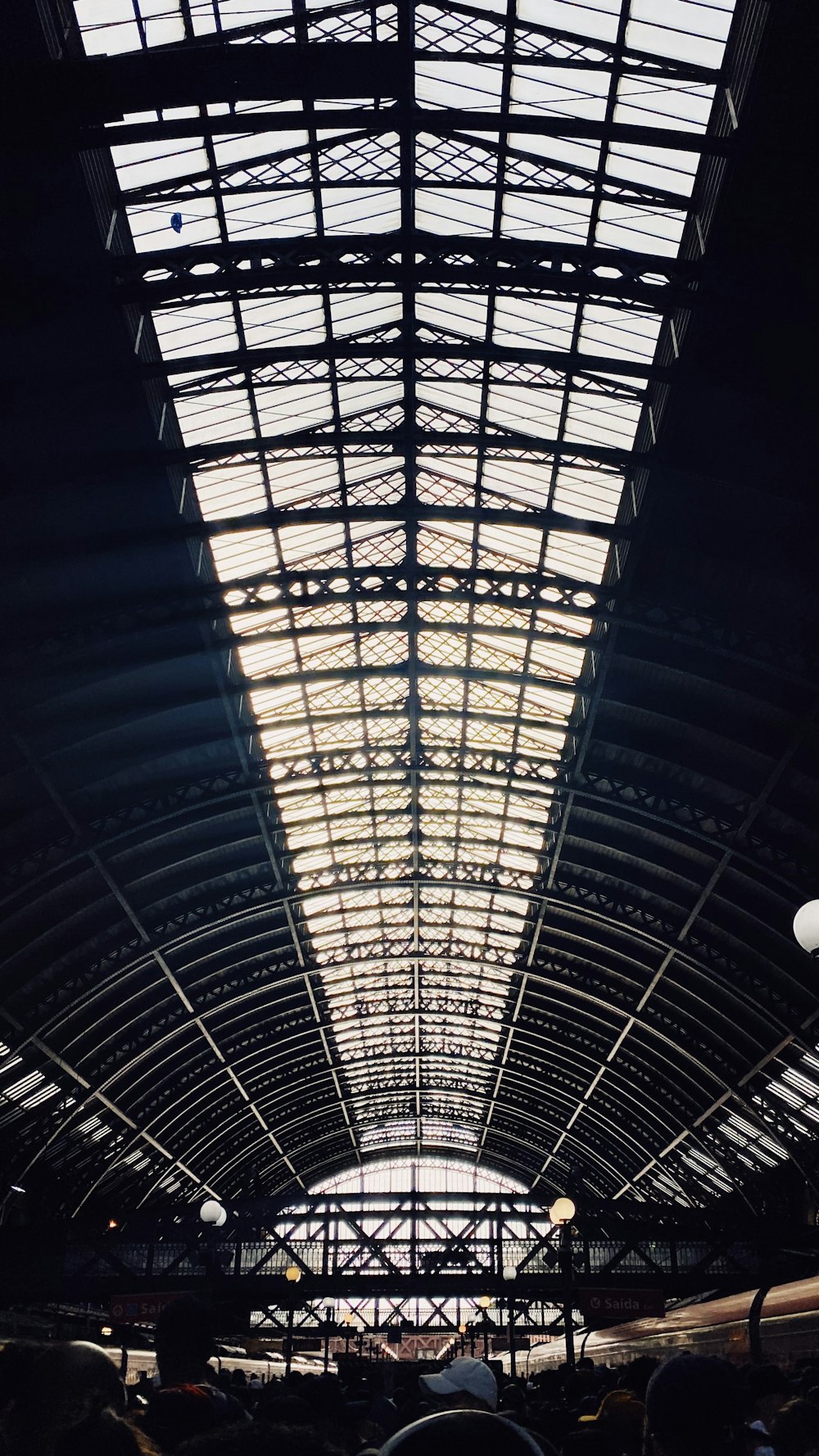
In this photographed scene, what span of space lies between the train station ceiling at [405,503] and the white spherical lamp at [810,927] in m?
10.6

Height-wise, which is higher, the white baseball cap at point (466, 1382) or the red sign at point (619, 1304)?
the white baseball cap at point (466, 1382)

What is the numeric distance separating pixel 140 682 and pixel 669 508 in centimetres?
1415

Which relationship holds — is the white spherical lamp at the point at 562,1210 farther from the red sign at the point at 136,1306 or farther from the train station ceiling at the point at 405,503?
the red sign at the point at 136,1306

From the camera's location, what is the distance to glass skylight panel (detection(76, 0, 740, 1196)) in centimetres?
1628

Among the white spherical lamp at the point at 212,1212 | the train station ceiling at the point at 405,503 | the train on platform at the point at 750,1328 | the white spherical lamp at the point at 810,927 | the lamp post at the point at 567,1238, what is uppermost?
the train station ceiling at the point at 405,503

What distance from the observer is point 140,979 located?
41062 mm

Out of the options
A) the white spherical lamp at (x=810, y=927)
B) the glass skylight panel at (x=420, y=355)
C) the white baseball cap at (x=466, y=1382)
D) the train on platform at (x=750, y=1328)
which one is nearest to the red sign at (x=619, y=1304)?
the train on platform at (x=750, y=1328)

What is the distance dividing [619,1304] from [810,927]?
2474 cm

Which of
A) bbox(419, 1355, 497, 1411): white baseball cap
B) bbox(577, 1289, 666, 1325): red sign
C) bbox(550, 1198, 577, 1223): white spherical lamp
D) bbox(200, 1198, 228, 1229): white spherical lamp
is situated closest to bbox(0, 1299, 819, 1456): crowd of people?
bbox(419, 1355, 497, 1411): white baseball cap

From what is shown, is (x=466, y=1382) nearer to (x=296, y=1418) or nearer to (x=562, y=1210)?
(x=296, y=1418)

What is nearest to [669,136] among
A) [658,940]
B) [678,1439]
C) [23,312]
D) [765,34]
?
[765,34]

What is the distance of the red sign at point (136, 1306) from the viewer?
32688mm

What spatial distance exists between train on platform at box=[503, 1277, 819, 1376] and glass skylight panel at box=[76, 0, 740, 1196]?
1479cm

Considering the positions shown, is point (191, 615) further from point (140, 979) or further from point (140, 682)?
point (140, 979)
